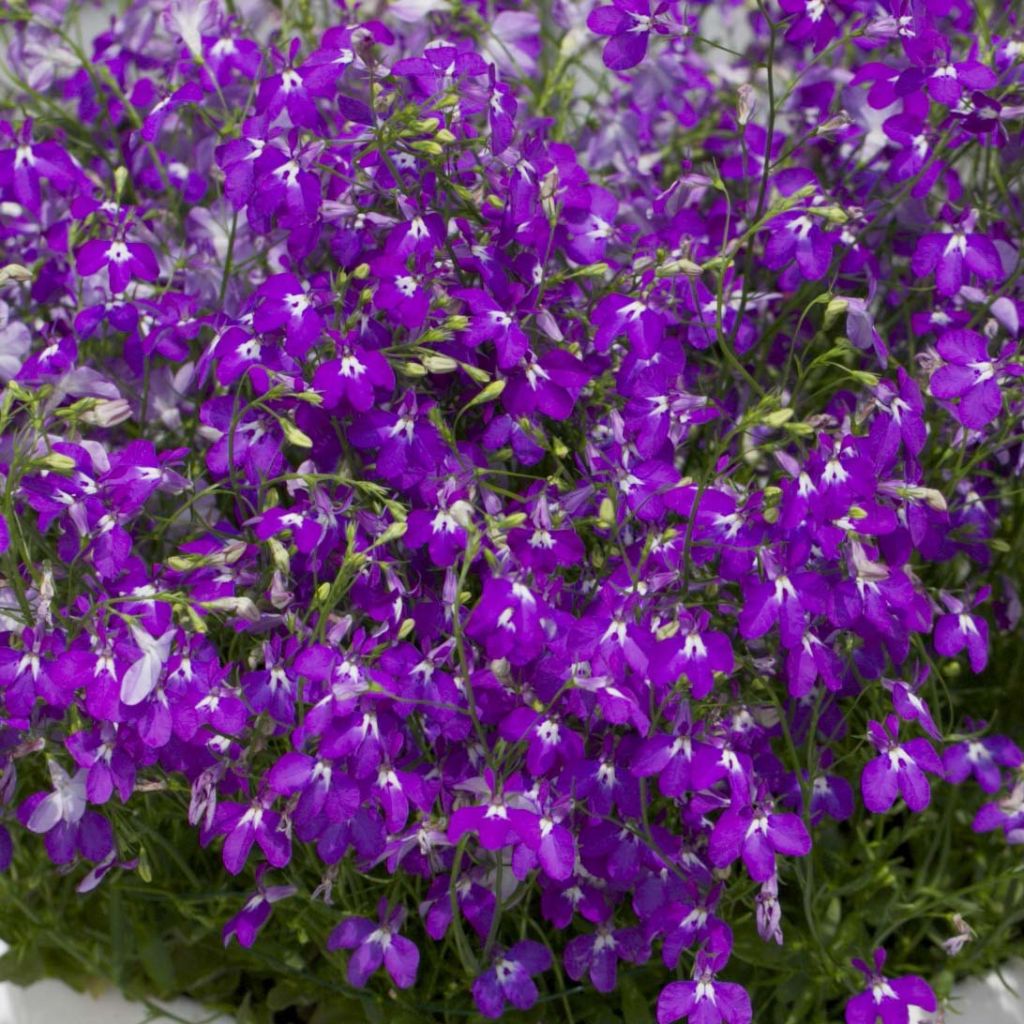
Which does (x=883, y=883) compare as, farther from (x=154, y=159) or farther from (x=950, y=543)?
(x=154, y=159)

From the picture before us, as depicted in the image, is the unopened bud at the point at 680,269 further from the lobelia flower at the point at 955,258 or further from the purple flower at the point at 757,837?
the purple flower at the point at 757,837

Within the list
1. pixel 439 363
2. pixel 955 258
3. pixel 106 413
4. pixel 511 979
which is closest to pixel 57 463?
pixel 106 413

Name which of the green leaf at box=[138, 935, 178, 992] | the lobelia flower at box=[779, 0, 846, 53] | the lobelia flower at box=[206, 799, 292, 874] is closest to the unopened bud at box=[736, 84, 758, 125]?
the lobelia flower at box=[779, 0, 846, 53]

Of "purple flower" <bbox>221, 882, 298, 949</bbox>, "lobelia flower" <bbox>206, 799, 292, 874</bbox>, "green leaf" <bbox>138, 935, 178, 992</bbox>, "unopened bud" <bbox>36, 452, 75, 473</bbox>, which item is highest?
"unopened bud" <bbox>36, 452, 75, 473</bbox>

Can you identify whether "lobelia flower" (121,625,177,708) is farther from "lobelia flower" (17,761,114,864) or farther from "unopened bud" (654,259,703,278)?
"unopened bud" (654,259,703,278)

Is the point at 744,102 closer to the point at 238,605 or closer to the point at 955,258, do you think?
Answer: the point at 955,258

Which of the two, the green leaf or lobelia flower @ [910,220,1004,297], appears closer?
lobelia flower @ [910,220,1004,297]

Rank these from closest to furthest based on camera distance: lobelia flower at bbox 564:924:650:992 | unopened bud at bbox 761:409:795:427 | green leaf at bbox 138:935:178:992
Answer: unopened bud at bbox 761:409:795:427 < lobelia flower at bbox 564:924:650:992 < green leaf at bbox 138:935:178:992

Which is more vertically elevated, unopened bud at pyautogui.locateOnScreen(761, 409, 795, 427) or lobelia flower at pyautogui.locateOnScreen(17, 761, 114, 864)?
unopened bud at pyautogui.locateOnScreen(761, 409, 795, 427)

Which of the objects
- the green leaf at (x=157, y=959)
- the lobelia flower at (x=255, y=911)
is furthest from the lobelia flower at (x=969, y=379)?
the green leaf at (x=157, y=959)
